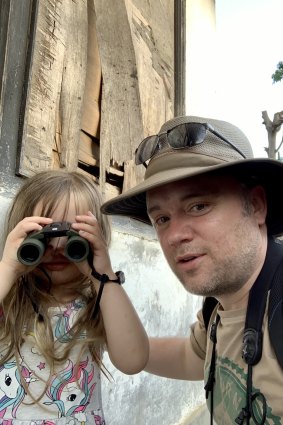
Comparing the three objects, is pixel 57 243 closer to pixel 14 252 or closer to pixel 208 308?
pixel 14 252

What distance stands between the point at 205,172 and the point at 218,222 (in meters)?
0.19

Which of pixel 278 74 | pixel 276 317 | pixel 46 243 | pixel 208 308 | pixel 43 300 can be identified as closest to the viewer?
pixel 276 317

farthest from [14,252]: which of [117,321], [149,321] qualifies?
[149,321]

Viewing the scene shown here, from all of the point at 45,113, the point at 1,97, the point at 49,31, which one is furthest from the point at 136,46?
the point at 1,97

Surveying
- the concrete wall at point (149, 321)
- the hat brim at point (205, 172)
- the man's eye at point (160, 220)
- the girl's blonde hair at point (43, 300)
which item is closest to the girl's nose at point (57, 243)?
the girl's blonde hair at point (43, 300)

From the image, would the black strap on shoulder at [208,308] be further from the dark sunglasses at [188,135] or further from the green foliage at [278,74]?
the green foliage at [278,74]

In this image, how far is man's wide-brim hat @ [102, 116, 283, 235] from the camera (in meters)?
1.62

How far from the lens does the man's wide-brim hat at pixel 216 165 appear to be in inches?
63.6

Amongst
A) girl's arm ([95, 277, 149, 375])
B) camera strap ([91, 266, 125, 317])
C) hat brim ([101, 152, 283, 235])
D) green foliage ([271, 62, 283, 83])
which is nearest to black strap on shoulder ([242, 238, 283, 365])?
hat brim ([101, 152, 283, 235])

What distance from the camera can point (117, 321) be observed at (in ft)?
5.51

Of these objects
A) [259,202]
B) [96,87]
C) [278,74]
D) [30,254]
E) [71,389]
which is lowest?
[71,389]

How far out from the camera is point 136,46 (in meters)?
3.58

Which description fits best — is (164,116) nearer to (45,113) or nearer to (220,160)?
(45,113)

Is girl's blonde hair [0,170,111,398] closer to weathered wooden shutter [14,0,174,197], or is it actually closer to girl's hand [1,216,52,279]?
girl's hand [1,216,52,279]
